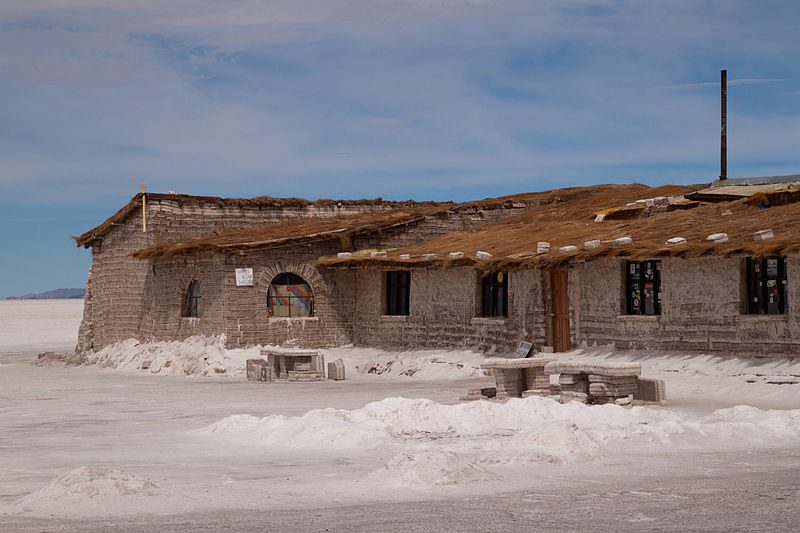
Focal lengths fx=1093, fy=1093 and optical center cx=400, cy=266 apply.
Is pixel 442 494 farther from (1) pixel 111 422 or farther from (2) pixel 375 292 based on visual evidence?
(2) pixel 375 292

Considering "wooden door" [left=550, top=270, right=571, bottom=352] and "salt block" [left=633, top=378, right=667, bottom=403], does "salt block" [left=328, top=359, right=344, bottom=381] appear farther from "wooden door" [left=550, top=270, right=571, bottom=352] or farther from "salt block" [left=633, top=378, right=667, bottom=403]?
"salt block" [left=633, top=378, right=667, bottom=403]

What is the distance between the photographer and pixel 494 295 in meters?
22.3

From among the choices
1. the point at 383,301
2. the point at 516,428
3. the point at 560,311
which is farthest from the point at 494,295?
the point at 516,428

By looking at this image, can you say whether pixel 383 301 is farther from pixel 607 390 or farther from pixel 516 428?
pixel 516 428

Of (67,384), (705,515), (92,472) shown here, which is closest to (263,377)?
(67,384)

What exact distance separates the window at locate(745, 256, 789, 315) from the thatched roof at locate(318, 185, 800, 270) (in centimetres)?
49

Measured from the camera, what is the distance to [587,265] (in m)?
19.9

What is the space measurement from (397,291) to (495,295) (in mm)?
3343

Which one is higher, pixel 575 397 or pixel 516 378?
pixel 516 378

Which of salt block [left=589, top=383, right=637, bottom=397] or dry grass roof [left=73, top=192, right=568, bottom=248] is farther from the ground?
dry grass roof [left=73, top=192, right=568, bottom=248]

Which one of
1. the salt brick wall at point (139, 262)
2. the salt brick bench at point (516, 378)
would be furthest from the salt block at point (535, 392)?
the salt brick wall at point (139, 262)

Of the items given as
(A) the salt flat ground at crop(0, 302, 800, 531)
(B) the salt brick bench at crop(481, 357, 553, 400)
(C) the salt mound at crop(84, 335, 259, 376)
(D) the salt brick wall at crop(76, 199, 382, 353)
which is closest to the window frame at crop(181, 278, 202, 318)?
(D) the salt brick wall at crop(76, 199, 382, 353)

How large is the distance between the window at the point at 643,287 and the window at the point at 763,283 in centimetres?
181

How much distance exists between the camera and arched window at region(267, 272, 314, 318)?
25094 mm
